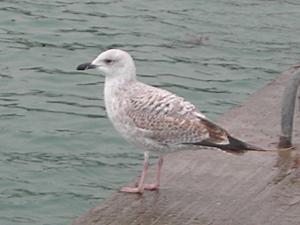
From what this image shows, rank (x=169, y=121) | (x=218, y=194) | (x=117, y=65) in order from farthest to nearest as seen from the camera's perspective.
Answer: (x=117, y=65), (x=169, y=121), (x=218, y=194)

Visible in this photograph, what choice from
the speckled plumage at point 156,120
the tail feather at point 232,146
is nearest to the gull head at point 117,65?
the speckled plumage at point 156,120

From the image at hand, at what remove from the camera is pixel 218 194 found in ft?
24.2

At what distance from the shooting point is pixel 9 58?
545 inches

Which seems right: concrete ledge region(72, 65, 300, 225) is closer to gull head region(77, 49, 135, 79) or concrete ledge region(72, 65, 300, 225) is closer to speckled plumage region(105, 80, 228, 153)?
speckled plumage region(105, 80, 228, 153)

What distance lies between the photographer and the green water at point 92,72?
10.5 metres

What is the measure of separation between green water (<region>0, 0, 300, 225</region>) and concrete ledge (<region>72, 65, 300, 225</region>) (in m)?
2.11

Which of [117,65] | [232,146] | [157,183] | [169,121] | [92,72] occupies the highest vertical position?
[117,65]

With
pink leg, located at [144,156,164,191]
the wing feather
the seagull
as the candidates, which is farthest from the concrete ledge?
the wing feather

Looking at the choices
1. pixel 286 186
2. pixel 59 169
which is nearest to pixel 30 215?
pixel 59 169

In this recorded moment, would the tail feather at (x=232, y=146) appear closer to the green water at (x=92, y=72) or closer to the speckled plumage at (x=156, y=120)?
the speckled plumage at (x=156, y=120)

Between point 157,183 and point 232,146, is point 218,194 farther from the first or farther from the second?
point 157,183

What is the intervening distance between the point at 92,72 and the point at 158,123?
20.3 ft

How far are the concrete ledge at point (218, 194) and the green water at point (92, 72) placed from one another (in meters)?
2.11

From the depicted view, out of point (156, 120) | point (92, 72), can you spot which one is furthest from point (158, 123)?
point (92, 72)
